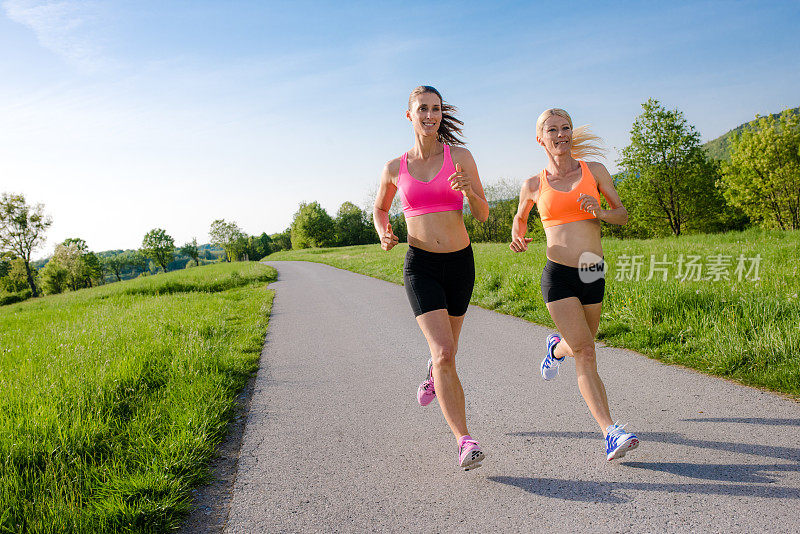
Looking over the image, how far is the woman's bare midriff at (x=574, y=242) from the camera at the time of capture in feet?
10.9

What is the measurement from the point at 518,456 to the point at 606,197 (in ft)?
6.14

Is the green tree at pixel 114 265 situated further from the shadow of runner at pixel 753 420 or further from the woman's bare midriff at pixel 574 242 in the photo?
the shadow of runner at pixel 753 420

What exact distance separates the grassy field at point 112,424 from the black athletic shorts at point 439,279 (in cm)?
181

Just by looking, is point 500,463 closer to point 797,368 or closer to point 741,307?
point 797,368

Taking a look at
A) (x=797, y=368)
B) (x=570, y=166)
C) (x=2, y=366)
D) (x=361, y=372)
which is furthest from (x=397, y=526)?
(x=2, y=366)

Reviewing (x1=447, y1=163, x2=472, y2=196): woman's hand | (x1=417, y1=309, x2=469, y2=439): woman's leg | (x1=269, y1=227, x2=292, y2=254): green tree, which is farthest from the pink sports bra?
(x1=269, y1=227, x2=292, y2=254): green tree

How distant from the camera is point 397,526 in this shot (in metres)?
2.42

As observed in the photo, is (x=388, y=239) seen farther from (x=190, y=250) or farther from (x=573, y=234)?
(x=190, y=250)

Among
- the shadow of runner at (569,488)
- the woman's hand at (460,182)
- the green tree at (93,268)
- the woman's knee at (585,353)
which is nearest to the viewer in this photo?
the shadow of runner at (569,488)

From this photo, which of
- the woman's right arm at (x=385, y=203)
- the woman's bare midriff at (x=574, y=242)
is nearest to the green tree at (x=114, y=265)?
the woman's right arm at (x=385, y=203)

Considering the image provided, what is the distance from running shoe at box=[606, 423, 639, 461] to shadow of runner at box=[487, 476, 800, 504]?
19 cm

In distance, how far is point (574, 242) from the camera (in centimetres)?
334

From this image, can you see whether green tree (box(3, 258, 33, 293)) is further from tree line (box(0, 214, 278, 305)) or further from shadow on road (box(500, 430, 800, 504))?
shadow on road (box(500, 430, 800, 504))

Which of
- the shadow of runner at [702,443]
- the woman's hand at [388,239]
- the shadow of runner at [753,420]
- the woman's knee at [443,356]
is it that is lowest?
the shadow of runner at [753,420]
